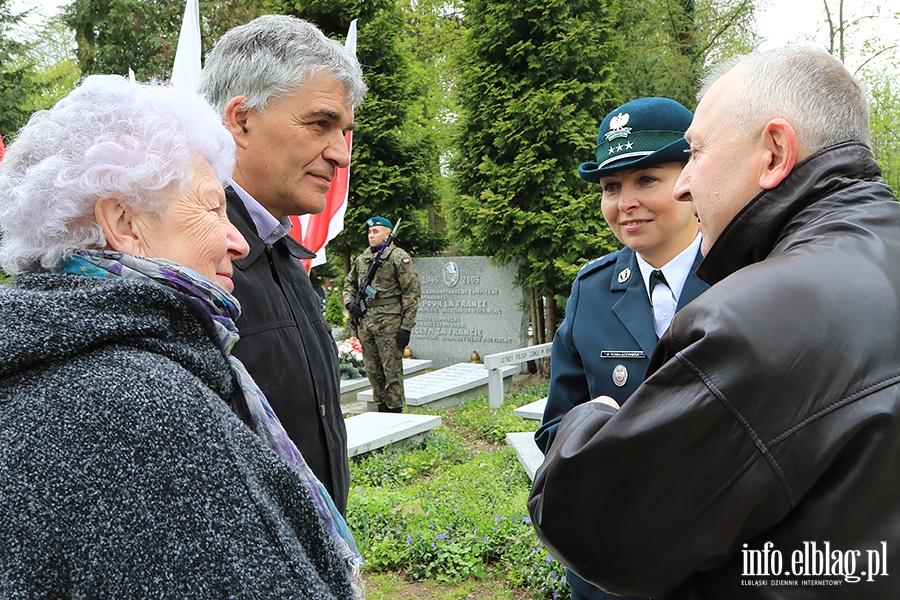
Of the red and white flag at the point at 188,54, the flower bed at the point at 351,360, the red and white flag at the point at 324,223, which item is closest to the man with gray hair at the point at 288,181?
the red and white flag at the point at 188,54

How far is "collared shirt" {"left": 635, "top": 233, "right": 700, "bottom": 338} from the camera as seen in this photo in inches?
88.6

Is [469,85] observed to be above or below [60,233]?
above

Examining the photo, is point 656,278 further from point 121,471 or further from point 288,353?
point 121,471

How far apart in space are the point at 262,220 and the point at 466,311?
10056 mm

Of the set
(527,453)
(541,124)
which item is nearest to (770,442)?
(527,453)

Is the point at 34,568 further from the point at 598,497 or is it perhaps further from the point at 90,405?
the point at 598,497

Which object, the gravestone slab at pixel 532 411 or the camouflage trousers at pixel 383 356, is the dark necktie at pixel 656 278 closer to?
the gravestone slab at pixel 532 411

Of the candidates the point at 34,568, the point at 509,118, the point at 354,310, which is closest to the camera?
the point at 34,568

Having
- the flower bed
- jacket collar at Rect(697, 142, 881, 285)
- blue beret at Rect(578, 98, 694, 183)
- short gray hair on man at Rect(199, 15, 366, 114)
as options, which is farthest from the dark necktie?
the flower bed

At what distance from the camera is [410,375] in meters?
12.0

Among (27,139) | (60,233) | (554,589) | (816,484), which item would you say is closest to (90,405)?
(60,233)

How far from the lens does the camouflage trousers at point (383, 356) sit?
29.1 feet

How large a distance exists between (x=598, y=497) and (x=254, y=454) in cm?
61

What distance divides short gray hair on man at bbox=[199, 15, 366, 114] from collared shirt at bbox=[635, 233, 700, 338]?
4.00 feet
